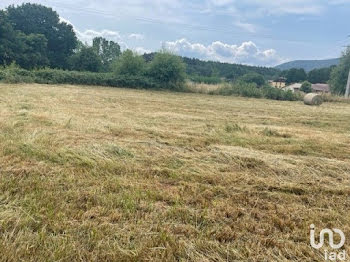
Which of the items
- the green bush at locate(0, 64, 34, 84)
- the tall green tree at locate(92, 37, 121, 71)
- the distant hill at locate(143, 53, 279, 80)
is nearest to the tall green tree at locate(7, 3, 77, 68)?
the tall green tree at locate(92, 37, 121, 71)

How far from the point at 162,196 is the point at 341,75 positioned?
1271 inches

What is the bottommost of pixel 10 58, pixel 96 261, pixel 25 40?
pixel 96 261

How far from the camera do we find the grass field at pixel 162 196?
1443 millimetres

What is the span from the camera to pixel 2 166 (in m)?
2.35

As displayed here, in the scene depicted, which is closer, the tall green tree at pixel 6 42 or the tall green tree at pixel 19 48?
the tall green tree at pixel 6 42

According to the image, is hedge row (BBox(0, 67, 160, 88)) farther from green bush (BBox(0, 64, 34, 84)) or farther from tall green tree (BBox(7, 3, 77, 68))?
tall green tree (BBox(7, 3, 77, 68))

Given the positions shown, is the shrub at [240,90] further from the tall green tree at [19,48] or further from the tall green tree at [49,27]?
the tall green tree at [49,27]

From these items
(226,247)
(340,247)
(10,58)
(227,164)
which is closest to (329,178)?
(227,164)

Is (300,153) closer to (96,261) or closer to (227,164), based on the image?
(227,164)

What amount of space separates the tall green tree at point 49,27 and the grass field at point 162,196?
30.4 m

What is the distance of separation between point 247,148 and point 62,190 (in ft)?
8.16

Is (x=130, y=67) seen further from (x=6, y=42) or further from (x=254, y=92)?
(x=6, y=42)

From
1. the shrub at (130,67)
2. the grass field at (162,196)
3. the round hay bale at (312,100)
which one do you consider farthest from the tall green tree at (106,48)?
the grass field at (162,196)

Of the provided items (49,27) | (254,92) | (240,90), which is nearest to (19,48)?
(49,27)
